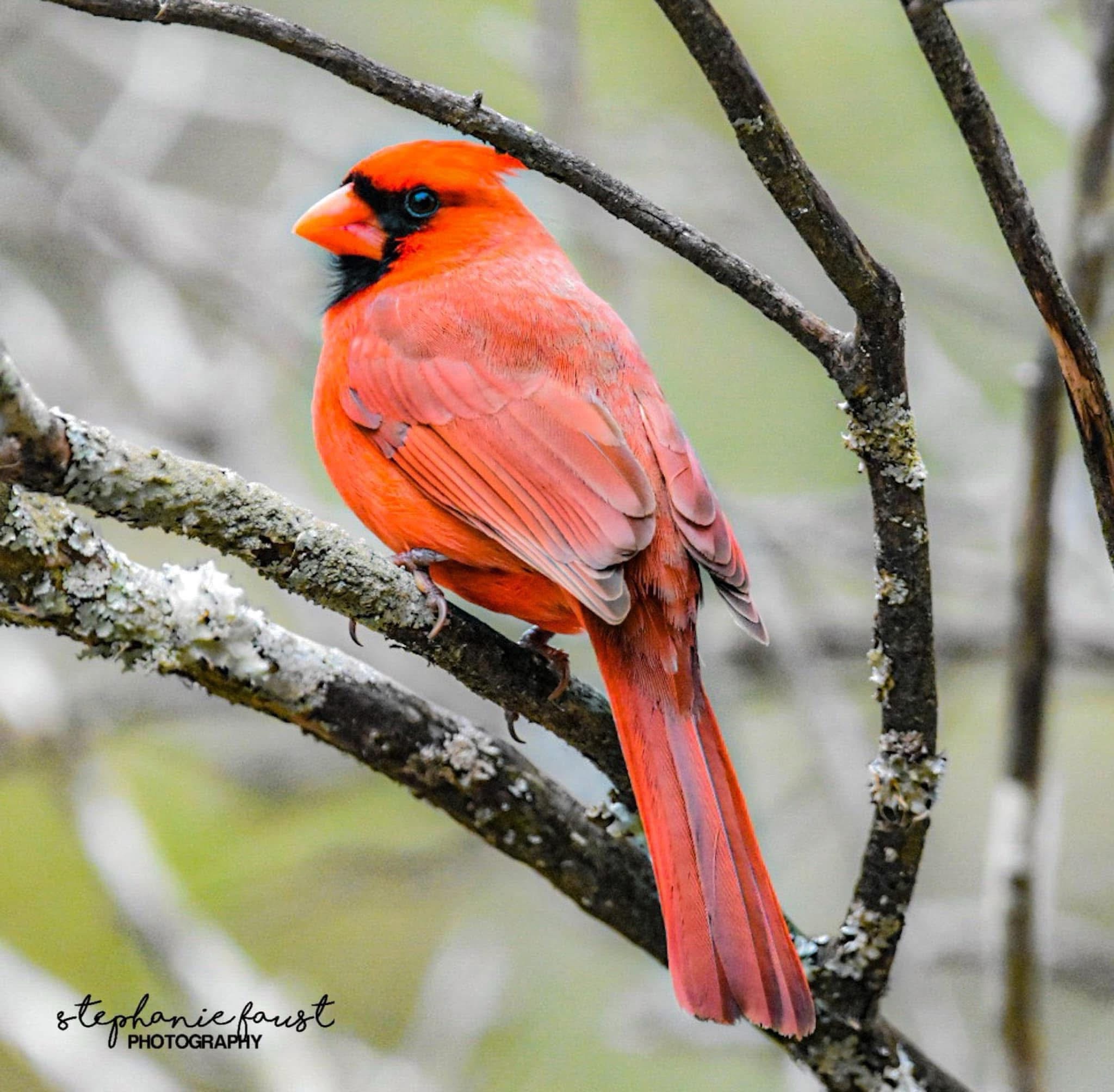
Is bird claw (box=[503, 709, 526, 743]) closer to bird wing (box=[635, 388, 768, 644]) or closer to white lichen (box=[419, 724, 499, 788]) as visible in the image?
white lichen (box=[419, 724, 499, 788])

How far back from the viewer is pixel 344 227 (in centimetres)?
332

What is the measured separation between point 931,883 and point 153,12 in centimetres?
442

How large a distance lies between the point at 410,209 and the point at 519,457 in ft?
2.98

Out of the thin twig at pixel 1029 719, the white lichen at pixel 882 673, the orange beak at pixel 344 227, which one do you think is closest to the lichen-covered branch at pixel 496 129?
the white lichen at pixel 882 673

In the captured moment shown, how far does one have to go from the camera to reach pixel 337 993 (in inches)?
184

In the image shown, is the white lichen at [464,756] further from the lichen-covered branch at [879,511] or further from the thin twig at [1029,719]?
the thin twig at [1029,719]

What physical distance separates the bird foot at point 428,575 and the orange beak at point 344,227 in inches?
35.6

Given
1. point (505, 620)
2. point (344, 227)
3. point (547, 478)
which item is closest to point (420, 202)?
point (344, 227)

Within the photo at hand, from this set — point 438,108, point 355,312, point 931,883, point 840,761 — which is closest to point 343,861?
point 840,761

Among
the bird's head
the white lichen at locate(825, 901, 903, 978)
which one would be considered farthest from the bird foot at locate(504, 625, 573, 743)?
the bird's head

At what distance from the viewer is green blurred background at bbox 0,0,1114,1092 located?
12.8ft

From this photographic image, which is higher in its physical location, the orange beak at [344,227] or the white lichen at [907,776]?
the orange beak at [344,227]

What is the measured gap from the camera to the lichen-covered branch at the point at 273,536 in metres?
1.65

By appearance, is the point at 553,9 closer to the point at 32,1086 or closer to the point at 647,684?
the point at 647,684
